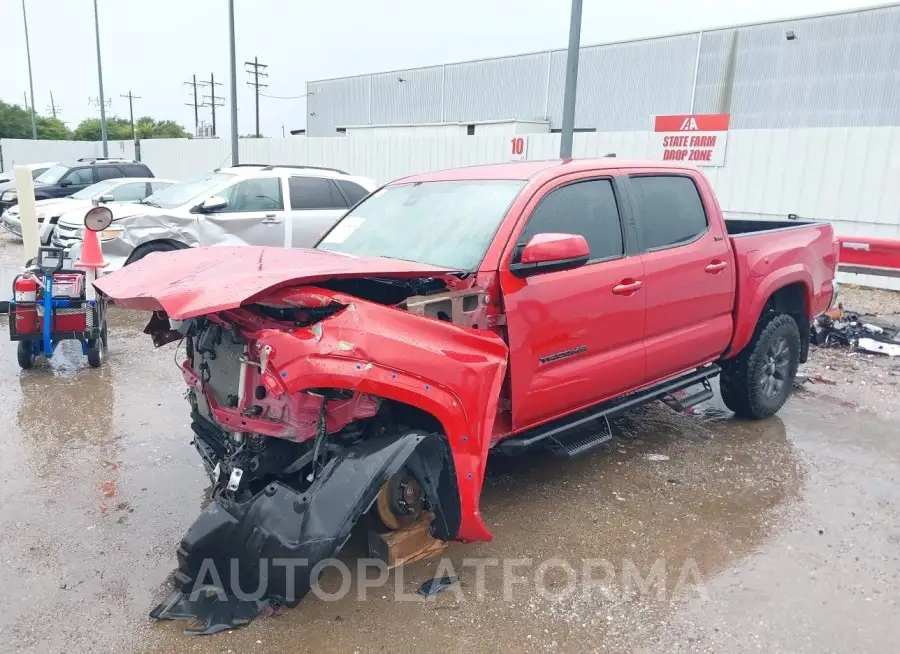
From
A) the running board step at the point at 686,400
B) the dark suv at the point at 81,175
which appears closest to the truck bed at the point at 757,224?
the running board step at the point at 686,400

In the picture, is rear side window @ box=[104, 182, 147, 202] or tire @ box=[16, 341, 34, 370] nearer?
tire @ box=[16, 341, 34, 370]

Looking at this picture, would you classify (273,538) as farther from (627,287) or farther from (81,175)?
(81,175)

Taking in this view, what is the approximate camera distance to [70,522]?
379cm

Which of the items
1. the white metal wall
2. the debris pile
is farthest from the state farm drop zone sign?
the white metal wall

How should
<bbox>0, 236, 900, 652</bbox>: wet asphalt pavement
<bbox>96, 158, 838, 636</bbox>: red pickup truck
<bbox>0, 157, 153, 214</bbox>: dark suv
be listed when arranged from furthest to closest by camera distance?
<bbox>0, 157, 153, 214</bbox>: dark suv
<bbox>0, 236, 900, 652</bbox>: wet asphalt pavement
<bbox>96, 158, 838, 636</bbox>: red pickup truck

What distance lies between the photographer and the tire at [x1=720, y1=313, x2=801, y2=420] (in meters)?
5.23

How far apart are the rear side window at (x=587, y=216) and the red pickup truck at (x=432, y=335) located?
1 cm

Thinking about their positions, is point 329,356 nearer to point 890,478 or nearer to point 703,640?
point 703,640

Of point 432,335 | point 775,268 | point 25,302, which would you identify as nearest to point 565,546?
point 432,335

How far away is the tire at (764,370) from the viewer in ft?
17.1

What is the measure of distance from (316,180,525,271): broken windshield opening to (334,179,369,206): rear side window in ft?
17.5

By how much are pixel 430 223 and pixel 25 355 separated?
4.53 metres

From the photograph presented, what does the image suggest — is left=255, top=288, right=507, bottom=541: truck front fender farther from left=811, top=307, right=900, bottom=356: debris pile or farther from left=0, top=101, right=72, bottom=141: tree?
left=0, top=101, right=72, bottom=141: tree

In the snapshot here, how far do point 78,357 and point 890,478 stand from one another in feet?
23.2
